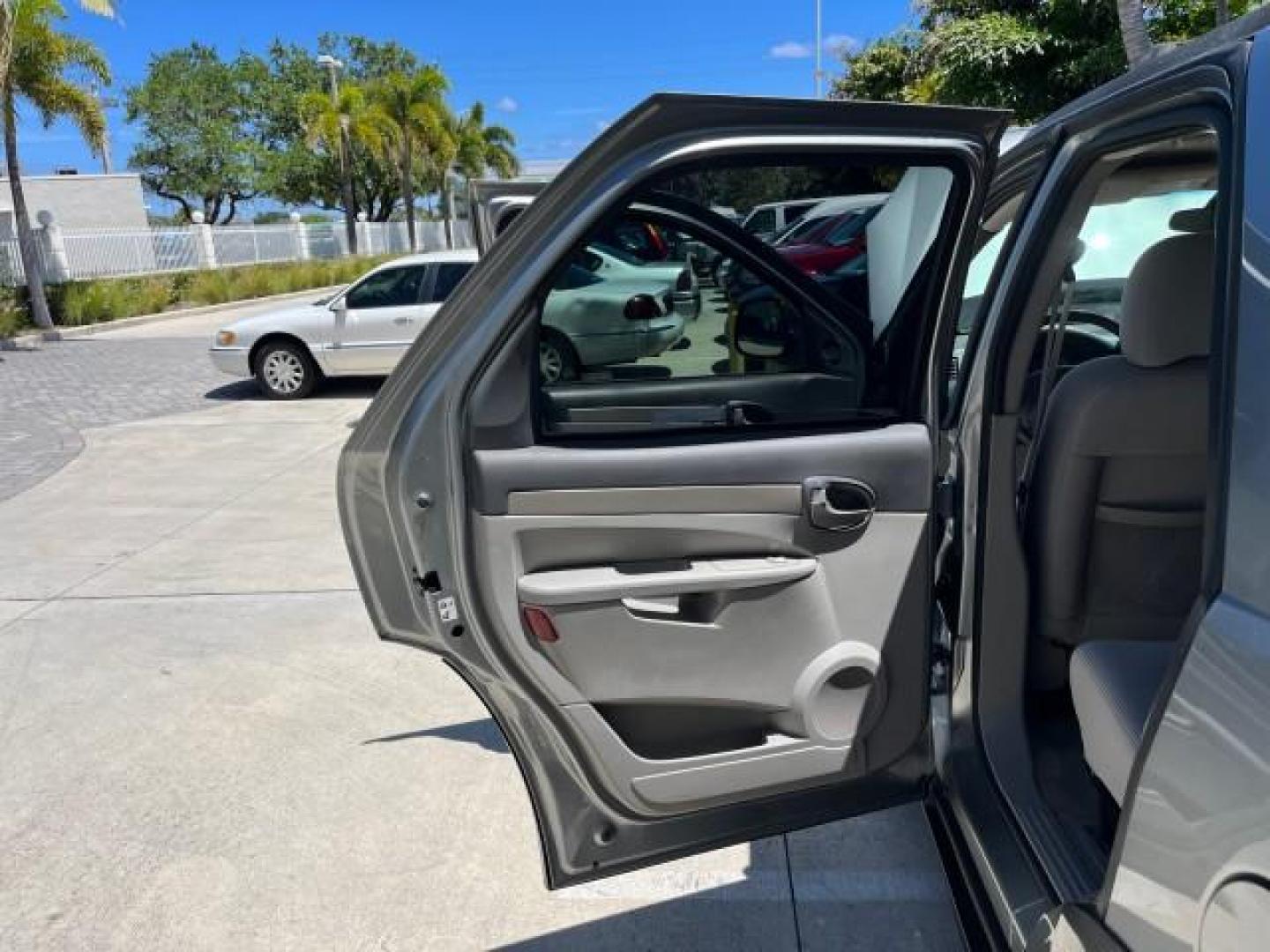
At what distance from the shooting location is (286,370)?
1043 centimetres

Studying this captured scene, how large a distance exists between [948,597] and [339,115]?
100 feet

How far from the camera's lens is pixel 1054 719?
219 centimetres

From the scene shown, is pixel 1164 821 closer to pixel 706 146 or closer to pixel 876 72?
pixel 706 146

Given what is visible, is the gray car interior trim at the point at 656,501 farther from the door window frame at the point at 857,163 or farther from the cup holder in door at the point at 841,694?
the cup holder in door at the point at 841,694

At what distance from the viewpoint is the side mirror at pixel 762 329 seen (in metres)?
2.11

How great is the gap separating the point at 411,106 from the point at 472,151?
407 inches

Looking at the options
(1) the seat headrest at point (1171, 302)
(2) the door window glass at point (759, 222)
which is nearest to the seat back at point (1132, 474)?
(1) the seat headrest at point (1171, 302)

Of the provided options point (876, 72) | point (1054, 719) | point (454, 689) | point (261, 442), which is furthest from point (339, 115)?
point (1054, 719)

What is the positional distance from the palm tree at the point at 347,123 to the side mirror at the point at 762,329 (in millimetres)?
29742

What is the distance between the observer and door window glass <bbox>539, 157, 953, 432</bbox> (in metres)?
1.90

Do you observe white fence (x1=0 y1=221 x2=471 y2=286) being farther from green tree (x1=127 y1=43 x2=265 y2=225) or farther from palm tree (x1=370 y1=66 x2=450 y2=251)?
green tree (x1=127 y1=43 x2=265 y2=225)

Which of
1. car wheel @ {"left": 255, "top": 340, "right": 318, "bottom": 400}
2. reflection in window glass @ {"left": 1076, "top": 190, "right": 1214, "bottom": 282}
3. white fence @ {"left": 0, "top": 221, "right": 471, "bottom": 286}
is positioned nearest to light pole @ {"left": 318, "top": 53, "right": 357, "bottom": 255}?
white fence @ {"left": 0, "top": 221, "right": 471, "bottom": 286}

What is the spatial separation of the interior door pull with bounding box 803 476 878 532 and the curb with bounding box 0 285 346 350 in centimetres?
1776

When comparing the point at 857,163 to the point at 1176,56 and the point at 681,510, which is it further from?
the point at 681,510
